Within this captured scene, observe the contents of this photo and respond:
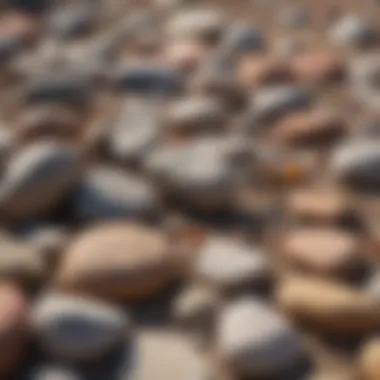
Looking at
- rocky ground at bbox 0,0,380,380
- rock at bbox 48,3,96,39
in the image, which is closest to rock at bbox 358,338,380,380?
rocky ground at bbox 0,0,380,380

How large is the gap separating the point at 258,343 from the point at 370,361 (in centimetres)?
7

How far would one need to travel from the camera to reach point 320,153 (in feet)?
2.79

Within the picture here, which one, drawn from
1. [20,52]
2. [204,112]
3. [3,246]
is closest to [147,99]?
[204,112]

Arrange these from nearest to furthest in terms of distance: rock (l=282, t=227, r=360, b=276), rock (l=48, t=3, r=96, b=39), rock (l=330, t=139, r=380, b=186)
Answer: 1. rock (l=282, t=227, r=360, b=276)
2. rock (l=330, t=139, r=380, b=186)
3. rock (l=48, t=3, r=96, b=39)

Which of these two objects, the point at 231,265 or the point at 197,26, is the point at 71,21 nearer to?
the point at 197,26

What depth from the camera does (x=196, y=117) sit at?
2.90 ft

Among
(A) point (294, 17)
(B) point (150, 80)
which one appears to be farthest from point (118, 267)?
(A) point (294, 17)

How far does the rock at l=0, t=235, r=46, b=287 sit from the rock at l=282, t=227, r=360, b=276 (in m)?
0.19

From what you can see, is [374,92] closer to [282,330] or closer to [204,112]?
[204,112]

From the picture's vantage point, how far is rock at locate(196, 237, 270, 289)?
64 cm

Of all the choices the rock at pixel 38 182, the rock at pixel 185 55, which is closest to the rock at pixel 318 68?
the rock at pixel 185 55

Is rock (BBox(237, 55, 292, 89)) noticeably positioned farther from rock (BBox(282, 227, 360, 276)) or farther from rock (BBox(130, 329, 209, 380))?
rock (BBox(130, 329, 209, 380))

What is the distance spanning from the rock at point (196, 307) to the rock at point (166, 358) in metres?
0.02

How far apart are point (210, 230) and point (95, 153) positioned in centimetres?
17
